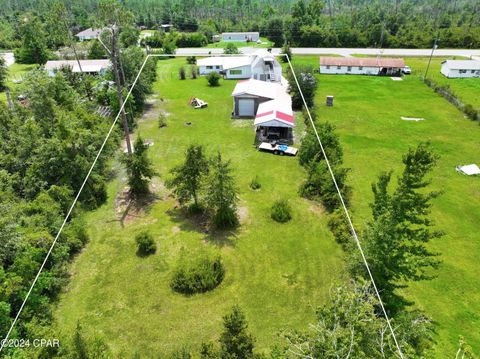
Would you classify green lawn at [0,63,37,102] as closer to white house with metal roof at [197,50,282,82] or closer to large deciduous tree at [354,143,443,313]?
white house with metal roof at [197,50,282,82]

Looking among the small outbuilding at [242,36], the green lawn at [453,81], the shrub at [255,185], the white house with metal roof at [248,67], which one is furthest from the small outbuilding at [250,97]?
the small outbuilding at [242,36]

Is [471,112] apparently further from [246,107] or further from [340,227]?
[340,227]

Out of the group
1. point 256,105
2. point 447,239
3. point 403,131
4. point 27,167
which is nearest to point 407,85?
point 403,131

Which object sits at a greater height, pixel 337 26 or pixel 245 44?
pixel 337 26

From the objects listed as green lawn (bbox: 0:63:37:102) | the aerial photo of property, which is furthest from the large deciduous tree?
green lawn (bbox: 0:63:37:102)

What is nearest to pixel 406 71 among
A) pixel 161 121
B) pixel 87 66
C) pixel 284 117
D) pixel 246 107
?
pixel 246 107

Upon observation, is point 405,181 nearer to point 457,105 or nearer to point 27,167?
point 27,167
